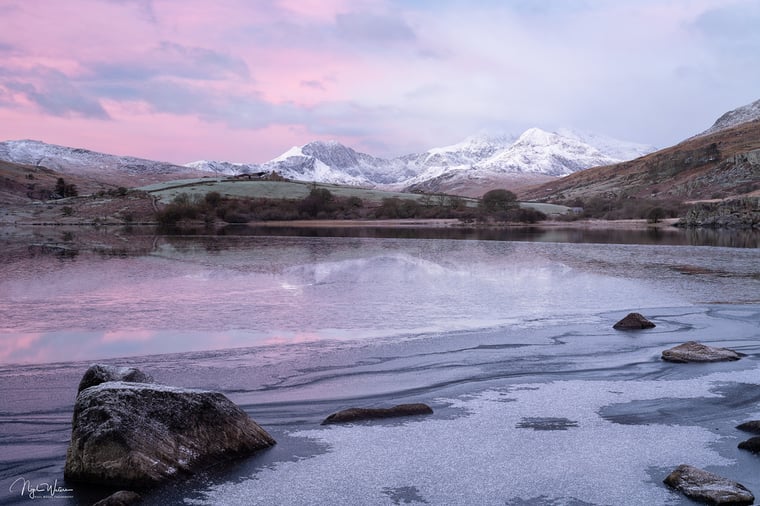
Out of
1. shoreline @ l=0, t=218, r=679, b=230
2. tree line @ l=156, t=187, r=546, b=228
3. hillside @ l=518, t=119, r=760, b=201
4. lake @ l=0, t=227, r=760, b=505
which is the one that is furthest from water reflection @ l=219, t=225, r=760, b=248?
hillside @ l=518, t=119, r=760, b=201

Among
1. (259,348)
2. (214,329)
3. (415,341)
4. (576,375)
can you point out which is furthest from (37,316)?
(576,375)

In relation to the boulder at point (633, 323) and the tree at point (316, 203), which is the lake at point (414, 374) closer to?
the boulder at point (633, 323)

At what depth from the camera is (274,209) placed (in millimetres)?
104062

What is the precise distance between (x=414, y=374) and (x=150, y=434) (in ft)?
16.3

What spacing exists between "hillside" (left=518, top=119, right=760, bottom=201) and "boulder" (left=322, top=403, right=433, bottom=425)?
102 m

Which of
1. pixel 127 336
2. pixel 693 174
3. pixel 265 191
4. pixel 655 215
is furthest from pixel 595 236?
pixel 693 174

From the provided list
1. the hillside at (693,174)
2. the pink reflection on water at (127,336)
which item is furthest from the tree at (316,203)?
the pink reflection on water at (127,336)

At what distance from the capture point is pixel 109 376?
8422 mm

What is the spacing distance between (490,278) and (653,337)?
10.0 metres

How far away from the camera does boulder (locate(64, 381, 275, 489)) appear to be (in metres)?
6.59

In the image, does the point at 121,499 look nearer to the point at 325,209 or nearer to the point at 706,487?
the point at 706,487

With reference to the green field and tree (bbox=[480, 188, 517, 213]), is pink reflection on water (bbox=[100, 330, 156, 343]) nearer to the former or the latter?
tree (bbox=[480, 188, 517, 213])

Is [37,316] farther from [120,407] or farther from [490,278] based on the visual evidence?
[490,278]

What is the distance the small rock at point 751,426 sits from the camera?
8.12 meters
